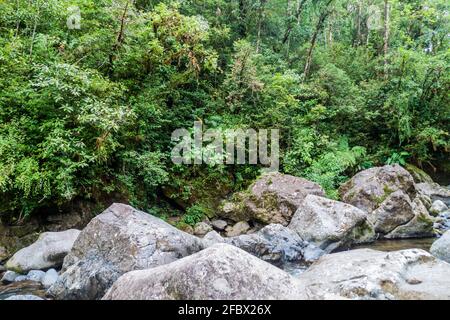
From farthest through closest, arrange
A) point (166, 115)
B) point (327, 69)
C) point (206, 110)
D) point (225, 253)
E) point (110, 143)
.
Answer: point (327, 69)
point (206, 110)
point (166, 115)
point (110, 143)
point (225, 253)

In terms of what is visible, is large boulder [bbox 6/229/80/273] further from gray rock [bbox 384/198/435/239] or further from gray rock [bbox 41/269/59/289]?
gray rock [bbox 384/198/435/239]

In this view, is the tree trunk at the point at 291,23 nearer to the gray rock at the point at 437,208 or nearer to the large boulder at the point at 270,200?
the large boulder at the point at 270,200

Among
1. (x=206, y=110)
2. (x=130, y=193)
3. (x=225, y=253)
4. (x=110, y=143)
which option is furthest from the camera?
(x=206, y=110)

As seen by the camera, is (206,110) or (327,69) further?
(327,69)

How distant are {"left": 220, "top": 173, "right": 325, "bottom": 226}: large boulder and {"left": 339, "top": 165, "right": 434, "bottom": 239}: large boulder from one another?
1354 mm

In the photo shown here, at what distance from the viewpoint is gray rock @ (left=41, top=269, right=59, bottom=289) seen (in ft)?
18.8

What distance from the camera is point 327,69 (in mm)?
14320

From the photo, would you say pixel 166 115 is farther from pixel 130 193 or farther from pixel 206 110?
pixel 130 193

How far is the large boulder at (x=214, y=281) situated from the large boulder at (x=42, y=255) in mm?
3766

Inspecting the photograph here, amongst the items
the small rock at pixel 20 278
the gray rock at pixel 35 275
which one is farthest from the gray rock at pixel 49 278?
the small rock at pixel 20 278

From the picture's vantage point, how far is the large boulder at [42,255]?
6305 mm

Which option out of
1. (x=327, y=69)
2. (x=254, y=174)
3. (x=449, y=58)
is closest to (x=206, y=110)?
(x=254, y=174)
